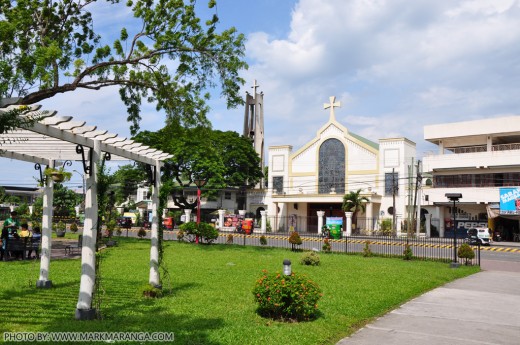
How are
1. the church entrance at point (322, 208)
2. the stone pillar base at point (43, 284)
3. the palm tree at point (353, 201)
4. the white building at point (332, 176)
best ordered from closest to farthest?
1. the stone pillar base at point (43, 284)
2. the palm tree at point (353, 201)
3. the white building at point (332, 176)
4. the church entrance at point (322, 208)

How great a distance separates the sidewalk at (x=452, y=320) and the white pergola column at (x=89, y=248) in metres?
4.29

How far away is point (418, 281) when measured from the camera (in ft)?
43.5

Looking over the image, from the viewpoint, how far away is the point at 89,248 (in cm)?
776

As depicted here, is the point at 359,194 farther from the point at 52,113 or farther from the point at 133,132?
the point at 52,113

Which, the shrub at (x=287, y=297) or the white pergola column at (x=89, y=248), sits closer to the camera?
the white pergola column at (x=89, y=248)

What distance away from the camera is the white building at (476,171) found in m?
39.9

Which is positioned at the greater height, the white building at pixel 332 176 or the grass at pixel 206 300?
the white building at pixel 332 176

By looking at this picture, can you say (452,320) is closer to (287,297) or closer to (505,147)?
(287,297)

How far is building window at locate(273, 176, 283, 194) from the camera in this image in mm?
54347

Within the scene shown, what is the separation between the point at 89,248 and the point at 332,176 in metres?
44.6

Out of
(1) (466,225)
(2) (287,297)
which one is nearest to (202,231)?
(2) (287,297)

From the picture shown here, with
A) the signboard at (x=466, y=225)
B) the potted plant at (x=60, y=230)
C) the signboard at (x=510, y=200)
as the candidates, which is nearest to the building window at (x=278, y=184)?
the signboard at (x=466, y=225)

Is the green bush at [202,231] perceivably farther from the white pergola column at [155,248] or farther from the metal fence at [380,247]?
the white pergola column at [155,248]

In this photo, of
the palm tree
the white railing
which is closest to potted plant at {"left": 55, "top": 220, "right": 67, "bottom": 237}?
the palm tree
